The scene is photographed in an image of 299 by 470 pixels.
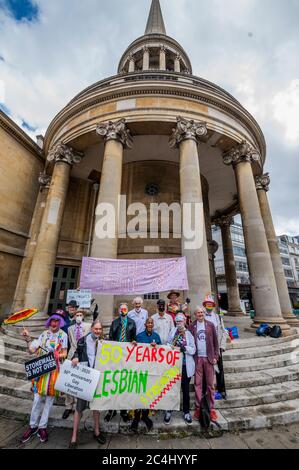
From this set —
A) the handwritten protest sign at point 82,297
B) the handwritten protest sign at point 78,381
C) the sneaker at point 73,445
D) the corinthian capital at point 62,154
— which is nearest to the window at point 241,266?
the corinthian capital at point 62,154

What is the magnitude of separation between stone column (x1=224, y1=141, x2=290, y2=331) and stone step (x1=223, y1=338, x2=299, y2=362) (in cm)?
140

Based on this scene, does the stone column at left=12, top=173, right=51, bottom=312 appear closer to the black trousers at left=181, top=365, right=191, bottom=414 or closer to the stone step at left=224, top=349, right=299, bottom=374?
the black trousers at left=181, top=365, right=191, bottom=414

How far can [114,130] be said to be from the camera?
10.0 metres

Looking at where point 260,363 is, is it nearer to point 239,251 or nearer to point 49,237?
point 49,237

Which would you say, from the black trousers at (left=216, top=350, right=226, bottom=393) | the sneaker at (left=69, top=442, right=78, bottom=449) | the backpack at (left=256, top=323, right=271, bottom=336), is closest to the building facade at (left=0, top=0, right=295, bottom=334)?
the backpack at (left=256, top=323, right=271, bottom=336)

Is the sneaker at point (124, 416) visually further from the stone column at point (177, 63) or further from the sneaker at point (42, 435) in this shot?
the stone column at point (177, 63)

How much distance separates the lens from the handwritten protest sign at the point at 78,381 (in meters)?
3.29

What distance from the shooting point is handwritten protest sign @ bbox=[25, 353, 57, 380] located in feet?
11.1

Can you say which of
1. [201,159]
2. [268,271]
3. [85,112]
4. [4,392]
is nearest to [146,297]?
[268,271]

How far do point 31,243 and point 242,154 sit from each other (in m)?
13.3

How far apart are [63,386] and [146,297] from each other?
8636mm

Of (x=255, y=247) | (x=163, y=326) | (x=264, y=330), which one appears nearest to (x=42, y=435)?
(x=163, y=326)

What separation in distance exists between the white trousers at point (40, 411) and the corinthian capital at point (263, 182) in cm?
1436
